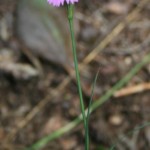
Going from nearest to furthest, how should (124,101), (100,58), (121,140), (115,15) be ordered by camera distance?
(121,140) < (124,101) < (100,58) < (115,15)

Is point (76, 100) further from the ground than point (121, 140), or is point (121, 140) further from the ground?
point (76, 100)

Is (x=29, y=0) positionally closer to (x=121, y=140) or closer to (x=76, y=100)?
(x=76, y=100)

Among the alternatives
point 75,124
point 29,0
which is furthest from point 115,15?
point 75,124

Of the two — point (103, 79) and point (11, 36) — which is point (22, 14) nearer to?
point (11, 36)

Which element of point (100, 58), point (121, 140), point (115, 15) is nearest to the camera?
point (121, 140)

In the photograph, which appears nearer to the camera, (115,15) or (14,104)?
(14,104)

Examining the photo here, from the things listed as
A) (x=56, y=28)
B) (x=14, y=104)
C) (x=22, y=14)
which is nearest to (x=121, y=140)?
(x=14, y=104)

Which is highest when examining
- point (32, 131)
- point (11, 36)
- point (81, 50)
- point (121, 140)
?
point (11, 36)
